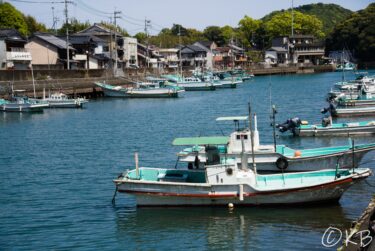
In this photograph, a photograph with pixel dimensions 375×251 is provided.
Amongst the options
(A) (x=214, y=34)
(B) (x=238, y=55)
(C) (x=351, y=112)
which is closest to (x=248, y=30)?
(A) (x=214, y=34)

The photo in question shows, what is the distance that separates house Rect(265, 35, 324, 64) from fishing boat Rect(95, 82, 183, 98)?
2937 inches

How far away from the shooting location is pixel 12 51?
81438 mm

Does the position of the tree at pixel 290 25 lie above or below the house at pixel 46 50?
above

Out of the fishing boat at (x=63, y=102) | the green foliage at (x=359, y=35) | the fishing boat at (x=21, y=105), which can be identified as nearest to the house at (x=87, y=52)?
the fishing boat at (x=63, y=102)

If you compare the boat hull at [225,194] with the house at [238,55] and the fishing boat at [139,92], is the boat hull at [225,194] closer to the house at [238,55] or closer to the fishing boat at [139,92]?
the fishing boat at [139,92]

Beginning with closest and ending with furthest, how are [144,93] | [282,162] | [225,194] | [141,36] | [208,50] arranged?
[225,194]
[282,162]
[144,93]
[208,50]
[141,36]

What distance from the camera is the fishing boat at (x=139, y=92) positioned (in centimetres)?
8575

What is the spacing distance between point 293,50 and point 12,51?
9113cm

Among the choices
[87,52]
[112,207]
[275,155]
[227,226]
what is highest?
[87,52]

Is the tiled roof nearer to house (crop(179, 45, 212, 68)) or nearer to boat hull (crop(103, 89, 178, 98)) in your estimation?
boat hull (crop(103, 89, 178, 98))

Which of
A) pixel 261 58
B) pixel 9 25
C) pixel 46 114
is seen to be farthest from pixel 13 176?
pixel 261 58

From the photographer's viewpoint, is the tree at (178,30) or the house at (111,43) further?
the tree at (178,30)

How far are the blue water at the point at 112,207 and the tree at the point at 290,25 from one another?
119 m

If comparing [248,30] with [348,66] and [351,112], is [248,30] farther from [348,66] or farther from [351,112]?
[351,112]
